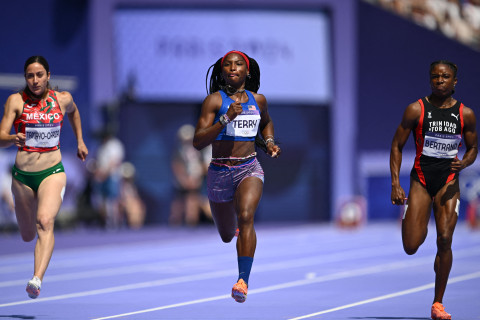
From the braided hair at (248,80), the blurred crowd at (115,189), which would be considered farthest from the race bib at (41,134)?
the blurred crowd at (115,189)

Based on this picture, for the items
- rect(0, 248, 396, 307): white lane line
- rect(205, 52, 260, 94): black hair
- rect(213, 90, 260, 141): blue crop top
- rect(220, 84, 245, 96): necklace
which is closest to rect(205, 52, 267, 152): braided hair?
rect(205, 52, 260, 94): black hair

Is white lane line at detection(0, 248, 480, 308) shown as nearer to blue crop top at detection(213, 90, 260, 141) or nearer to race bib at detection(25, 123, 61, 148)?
race bib at detection(25, 123, 61, 148)

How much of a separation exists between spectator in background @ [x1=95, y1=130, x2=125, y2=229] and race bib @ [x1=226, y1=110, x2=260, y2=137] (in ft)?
39.5

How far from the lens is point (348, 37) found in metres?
24.0

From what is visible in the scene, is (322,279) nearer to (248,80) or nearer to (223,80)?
(248,80)

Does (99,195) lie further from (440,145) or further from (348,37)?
(440,145)

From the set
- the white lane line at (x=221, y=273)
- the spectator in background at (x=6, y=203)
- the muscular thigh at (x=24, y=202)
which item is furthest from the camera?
the spectator in background at (x=6, y=203)

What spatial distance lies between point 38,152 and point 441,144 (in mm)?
3431

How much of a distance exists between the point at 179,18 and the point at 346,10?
4038mm

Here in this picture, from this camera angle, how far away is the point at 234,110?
777 cm

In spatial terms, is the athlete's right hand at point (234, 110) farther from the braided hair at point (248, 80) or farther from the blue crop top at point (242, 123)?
the braided hair at point (248, 80)

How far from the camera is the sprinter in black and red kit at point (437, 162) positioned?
313 inches

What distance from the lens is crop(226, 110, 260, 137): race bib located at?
8125 mm

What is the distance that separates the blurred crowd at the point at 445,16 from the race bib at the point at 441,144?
15.9m
